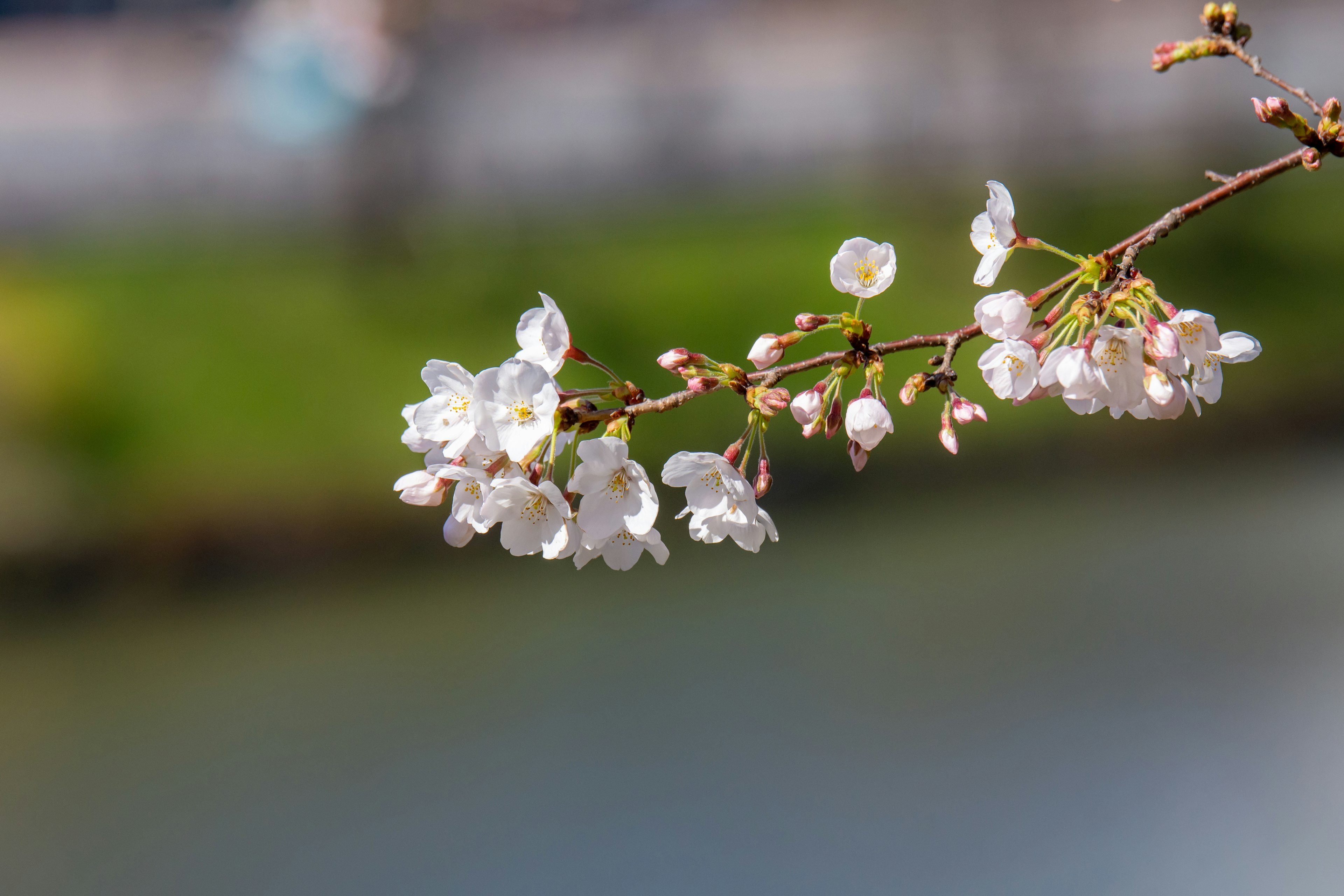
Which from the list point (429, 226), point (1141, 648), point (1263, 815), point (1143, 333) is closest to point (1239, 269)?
point (1141, 648)

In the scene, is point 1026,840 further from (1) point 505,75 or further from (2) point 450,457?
(1) point 505,75

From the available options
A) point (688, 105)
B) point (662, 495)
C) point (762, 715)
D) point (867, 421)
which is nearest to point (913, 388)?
point (867, 421)

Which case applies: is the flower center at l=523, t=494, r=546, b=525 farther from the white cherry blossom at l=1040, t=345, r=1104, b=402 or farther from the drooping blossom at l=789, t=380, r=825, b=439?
the white cherry blossom at l=1040, t=345, r=1104, b=402

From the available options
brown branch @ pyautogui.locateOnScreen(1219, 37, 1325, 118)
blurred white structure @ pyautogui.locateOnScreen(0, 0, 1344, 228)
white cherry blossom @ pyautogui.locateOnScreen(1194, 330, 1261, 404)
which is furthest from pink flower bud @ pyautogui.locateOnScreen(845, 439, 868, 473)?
blurred white structure @ pyautogui.locateOnScreen(0, 0, 1344, 228)

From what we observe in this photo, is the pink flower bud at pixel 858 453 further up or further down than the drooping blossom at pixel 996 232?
further down

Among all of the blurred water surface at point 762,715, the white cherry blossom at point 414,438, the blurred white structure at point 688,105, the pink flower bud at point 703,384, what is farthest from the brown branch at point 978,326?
the blurred white structure at point 688,105

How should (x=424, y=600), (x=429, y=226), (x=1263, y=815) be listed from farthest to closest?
(x=429, y=226) → (x=424, y=600) → (x=1263, y=815)

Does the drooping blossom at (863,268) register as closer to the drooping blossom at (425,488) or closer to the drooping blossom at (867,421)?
the drooping blossom at (867,421)
